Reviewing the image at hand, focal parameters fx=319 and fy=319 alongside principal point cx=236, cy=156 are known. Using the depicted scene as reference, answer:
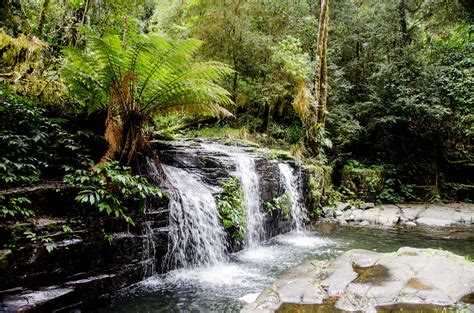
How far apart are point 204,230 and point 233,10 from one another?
7976 mm

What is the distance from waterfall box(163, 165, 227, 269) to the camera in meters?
5.26

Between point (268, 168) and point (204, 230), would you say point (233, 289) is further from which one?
point (268, 168)

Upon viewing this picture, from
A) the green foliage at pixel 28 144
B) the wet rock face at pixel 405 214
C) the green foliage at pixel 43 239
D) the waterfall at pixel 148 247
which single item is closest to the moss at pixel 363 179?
the wet rock face at pixel 405 214

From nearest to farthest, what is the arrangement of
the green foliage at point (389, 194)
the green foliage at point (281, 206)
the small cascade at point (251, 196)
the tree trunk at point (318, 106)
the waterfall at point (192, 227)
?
the waterfall at point (192, 227) → the small cascade at point (251, 196) → the green foliage at point (281, 206) → the tree trunk at point (318, 106) → the green foliage at point (389, 194)

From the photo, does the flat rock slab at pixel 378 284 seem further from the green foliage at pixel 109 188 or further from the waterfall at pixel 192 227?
the green foliage at pixel 109 188

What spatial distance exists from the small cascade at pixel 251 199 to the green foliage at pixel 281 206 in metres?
0.31

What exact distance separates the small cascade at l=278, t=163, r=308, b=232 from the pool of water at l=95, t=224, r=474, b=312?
408 millimetres

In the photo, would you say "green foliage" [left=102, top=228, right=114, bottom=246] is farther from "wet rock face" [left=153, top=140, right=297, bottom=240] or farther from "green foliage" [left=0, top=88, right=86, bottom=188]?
"wet rock face" [left=153, top=140, right=297, bottom=240]

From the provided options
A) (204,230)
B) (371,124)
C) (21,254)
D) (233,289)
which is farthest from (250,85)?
(21,254)

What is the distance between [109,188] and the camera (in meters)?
4.38

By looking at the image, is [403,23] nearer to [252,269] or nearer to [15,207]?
[252,269]

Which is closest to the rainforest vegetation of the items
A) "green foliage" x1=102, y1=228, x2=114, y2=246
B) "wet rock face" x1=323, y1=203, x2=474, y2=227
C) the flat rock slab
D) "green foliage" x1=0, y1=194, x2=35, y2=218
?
"green foliage" x1=0, y1=194, x2=35, y2=218

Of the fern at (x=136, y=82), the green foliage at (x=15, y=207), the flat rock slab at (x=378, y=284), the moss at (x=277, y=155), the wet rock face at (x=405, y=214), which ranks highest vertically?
the fern at (x=136, y=82)

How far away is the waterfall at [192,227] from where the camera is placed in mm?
5262
